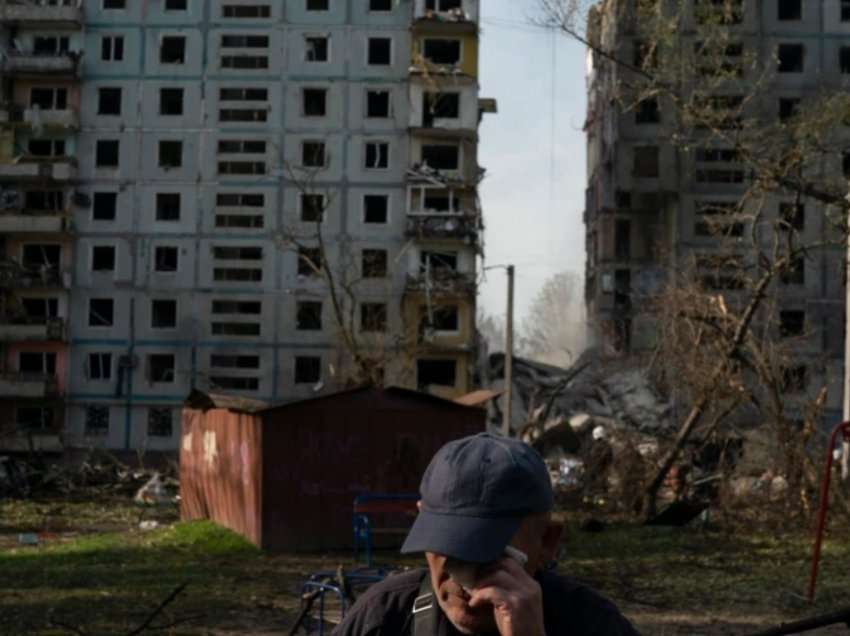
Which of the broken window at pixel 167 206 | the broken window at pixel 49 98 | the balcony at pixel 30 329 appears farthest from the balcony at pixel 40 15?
the balcony at pixel 30 329

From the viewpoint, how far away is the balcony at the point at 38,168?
184ft

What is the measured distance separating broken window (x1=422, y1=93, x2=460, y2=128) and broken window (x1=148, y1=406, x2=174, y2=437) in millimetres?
14299

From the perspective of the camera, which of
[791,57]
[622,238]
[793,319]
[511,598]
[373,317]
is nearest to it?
[511,598]

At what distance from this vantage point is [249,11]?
5778cm

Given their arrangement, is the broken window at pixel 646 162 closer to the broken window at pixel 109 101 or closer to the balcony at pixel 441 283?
the balcony at pixel 441 283

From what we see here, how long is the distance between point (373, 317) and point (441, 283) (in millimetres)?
2784

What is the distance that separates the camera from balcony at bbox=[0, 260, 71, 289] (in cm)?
5619

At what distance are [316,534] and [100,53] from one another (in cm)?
3994

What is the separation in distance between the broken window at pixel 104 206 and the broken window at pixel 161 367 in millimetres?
5471

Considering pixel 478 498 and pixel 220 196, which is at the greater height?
pixel 220 196

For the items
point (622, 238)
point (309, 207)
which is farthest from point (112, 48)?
point (622, 238)

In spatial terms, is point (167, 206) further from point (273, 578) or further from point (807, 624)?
point (807, 624)

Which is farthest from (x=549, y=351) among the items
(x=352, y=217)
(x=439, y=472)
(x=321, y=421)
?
(x=439, y=472)

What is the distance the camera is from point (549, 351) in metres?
137
